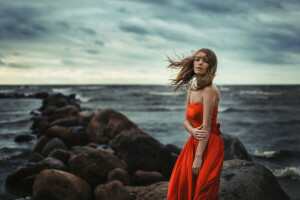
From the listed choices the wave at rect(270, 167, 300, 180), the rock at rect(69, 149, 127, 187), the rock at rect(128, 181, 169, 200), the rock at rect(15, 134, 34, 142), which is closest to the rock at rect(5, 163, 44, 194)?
the rock at rect(69, 149, 127, 187)

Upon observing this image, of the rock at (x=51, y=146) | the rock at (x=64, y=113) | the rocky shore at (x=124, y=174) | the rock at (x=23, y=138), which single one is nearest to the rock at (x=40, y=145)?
the rocky shore at (x=124, y=174)

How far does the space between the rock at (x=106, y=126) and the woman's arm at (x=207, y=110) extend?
24.2 ft

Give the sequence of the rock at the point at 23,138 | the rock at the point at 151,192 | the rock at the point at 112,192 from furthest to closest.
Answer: the rock at the point at 23,138
the rock at the point at 112,192
the rock at the point at 151,192

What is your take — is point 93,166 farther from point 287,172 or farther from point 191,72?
point 287,172

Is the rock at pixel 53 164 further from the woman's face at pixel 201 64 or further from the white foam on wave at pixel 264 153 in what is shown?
the white foam on wave at pixel 264 153

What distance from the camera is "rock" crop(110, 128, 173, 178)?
6.45 metres

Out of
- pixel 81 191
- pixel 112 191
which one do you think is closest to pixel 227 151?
pixel 112 191

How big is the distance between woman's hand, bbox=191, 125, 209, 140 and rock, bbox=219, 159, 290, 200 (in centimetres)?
157

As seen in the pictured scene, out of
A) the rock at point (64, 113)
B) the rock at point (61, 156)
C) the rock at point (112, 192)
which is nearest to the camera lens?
the rock at point (112, 192)

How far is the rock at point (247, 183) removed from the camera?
3615 mm

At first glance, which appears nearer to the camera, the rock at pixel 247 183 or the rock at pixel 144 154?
the rock at pixel 247 183

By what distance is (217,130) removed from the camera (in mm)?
2568

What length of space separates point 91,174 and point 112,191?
3.09 feet

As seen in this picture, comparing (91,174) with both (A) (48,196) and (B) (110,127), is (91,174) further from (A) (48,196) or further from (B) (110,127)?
(B) (110,127)
